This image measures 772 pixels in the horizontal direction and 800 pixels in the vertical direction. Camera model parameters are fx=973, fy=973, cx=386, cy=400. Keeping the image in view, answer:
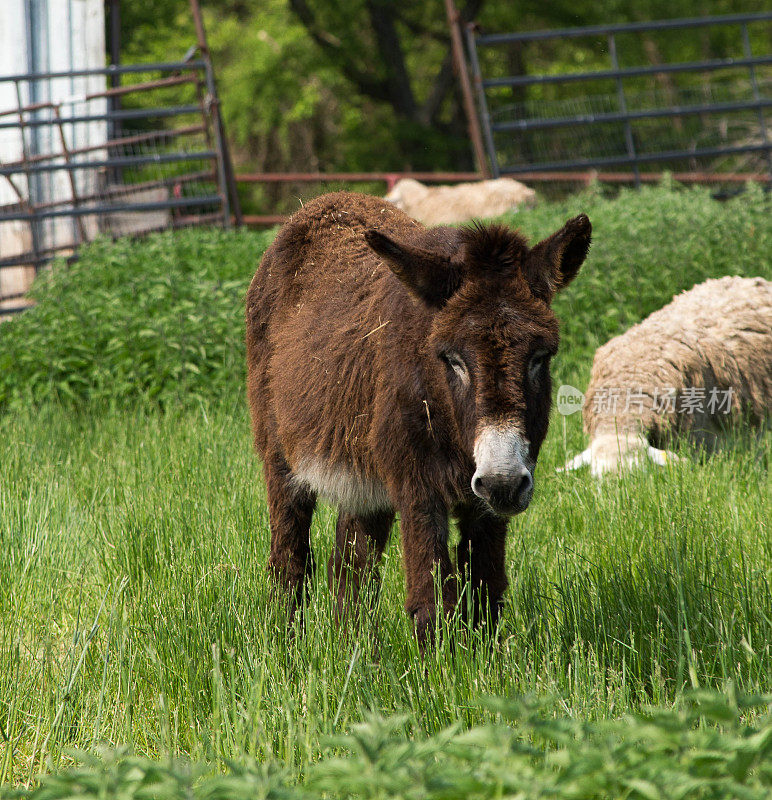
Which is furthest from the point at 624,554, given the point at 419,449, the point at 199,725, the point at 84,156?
the point at 84,156

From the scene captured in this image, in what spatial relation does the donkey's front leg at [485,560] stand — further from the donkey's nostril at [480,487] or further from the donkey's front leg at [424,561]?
the donkey's nostril at [480,487]

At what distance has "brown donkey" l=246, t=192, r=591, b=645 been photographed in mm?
3109

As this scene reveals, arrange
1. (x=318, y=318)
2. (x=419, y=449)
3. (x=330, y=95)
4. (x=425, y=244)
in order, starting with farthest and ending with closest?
(x=330, y=95) → (x=318, y=318) → (x=425, y=244) → (x=419, y=449)

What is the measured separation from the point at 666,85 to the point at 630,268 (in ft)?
62.2

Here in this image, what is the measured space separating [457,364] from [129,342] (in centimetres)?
551

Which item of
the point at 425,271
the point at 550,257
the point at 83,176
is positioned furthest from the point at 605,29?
the point at 425,271

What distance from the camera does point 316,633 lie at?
350 cm

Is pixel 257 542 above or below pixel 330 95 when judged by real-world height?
below

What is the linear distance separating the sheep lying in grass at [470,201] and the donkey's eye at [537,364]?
9667mm

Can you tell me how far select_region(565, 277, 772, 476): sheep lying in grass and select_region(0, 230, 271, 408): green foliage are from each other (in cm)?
305

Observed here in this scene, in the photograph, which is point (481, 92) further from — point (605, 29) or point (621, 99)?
point (621, 99)

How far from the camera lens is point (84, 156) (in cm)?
1320

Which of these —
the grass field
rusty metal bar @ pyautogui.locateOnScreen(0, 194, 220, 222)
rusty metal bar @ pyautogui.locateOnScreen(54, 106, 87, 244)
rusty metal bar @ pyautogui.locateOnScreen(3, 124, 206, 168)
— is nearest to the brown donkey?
the grass field

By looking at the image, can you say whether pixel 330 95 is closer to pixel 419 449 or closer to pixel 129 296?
pixel 129 296
